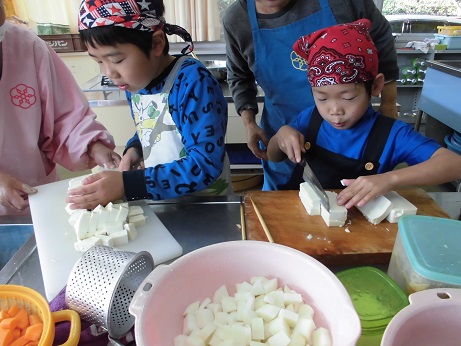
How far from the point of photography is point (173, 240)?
2.86 ft

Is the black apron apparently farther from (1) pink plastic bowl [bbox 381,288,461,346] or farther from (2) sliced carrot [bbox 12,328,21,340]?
Answer: (2) sliced carrot [bbox 12,328,21,340]

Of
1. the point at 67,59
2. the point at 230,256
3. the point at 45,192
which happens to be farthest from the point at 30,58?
the point at 67,59

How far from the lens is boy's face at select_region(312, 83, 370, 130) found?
100 centimetres

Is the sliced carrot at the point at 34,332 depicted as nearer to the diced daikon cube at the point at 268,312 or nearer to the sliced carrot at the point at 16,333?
the sliced carrot at the point at 16,333

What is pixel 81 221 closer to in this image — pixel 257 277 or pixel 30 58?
pixel 257 277

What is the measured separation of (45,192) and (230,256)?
2.20ft

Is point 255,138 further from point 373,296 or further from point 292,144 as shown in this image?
point 373,296

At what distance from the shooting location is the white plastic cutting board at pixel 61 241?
31.1 inches

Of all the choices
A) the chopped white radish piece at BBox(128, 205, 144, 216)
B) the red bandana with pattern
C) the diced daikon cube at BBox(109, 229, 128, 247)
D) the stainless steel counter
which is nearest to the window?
the red bandana with pattern

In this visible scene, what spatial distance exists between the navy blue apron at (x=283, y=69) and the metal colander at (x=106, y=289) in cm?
85

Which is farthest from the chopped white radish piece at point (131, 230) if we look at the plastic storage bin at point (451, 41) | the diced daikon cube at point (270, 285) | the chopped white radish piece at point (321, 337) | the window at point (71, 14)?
the plastic storage bin at point (451, 41)

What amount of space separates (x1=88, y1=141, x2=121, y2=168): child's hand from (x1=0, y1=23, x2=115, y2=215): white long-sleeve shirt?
0.06ft

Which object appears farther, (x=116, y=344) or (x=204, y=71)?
(x=204, y=71)

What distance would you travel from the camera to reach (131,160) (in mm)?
1195
